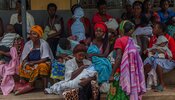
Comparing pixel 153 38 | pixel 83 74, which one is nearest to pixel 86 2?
pixel 153 38

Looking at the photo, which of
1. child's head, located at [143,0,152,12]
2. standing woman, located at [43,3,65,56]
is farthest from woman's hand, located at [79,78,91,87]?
child's head, located at [143,0,152,12]

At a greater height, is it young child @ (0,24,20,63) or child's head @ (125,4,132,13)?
child's head @ (125,4,132,13)

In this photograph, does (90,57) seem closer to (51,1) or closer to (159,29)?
(159,29)

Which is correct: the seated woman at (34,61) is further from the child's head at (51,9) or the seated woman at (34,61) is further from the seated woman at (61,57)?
the child's head at (51,9)

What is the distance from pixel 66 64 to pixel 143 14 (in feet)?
7.33

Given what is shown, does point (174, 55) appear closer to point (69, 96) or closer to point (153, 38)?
point (153, 38)

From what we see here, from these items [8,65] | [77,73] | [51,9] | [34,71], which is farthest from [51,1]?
[77,73]

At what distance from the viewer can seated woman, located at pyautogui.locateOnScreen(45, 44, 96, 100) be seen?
6.13 meters

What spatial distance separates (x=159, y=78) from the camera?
6.75 metres

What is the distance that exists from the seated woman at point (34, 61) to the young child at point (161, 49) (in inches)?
70.0

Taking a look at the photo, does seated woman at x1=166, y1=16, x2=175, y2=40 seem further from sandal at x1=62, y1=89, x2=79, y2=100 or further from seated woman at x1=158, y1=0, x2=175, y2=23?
sandal at x1=62, y1=89, x2=79, y2=100

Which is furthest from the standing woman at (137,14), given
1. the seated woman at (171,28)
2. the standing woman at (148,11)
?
the seated woman at (171,28)

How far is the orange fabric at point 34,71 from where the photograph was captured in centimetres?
657

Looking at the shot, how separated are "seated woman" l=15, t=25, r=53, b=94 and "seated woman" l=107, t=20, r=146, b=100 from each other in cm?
147
